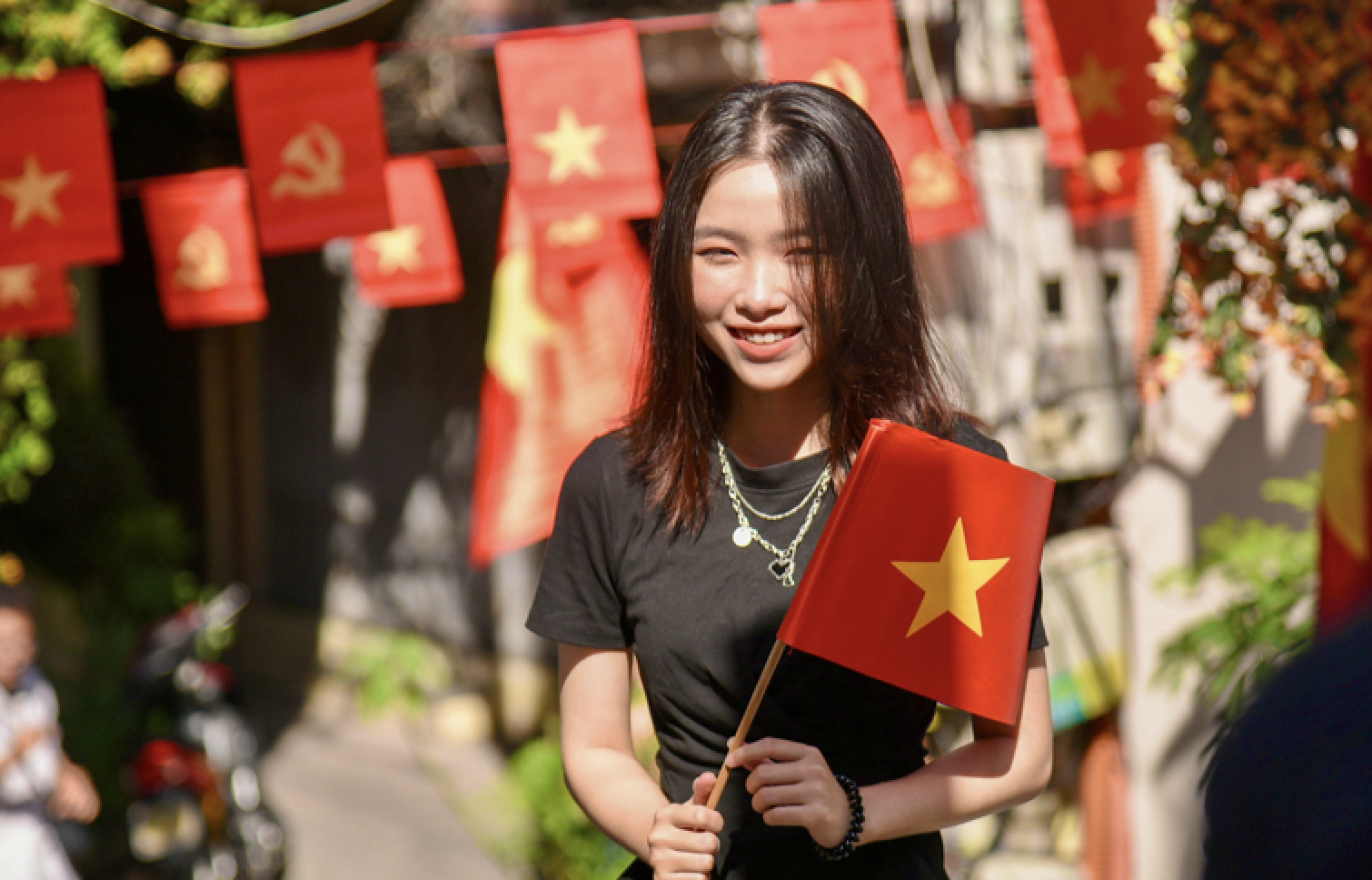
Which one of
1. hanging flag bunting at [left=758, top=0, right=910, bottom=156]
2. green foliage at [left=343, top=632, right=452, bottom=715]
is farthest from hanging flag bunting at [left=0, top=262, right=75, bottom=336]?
green foliage at [left=343, top=632, right=452, bottom=715]

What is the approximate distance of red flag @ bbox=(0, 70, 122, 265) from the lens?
3961mm

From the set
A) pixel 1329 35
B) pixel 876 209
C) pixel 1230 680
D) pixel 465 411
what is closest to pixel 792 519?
pixel 876 209

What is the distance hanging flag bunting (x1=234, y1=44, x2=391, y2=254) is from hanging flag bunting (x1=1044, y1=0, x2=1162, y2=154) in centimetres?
224

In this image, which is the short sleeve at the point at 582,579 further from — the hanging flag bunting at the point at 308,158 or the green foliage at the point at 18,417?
the green foliage at the point at 18,417

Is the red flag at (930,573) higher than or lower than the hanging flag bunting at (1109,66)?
lower

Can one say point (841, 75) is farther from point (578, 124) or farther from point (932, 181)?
point (578, 124)

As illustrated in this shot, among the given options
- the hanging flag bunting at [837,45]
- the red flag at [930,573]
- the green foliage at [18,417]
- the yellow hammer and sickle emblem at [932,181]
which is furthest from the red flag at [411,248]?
the red flag at [930,573]

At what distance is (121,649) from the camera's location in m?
6.41

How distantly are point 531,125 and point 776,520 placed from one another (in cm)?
289

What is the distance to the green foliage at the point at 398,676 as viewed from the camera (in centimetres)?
809

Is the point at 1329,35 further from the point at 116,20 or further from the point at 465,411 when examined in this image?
the point at 465,411

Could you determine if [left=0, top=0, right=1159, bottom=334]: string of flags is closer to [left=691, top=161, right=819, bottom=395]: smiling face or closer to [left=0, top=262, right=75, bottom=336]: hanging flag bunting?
[left=0, top=262, right=75, bottom=336]: hanging flag bunting

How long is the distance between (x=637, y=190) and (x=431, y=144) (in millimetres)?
3270

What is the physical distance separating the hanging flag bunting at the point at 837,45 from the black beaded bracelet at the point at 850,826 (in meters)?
2.96
